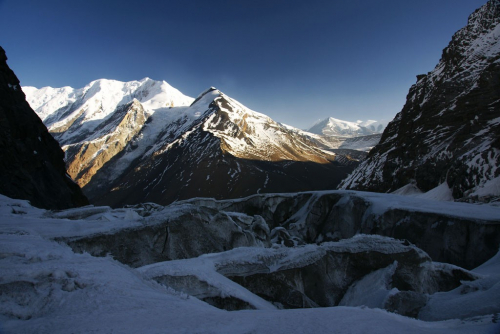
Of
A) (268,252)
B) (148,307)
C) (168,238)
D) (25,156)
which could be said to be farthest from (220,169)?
(148,307)

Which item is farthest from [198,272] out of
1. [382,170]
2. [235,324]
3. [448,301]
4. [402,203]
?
[382,170]

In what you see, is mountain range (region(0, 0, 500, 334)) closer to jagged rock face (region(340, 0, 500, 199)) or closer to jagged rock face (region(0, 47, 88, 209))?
jagged rock face (region(0, 47, 88, 209))

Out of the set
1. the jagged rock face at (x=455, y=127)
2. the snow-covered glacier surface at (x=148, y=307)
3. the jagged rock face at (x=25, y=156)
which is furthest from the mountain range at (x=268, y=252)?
the jagged rock face at (x=455, y=127)

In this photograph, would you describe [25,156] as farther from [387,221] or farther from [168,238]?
[387,221]

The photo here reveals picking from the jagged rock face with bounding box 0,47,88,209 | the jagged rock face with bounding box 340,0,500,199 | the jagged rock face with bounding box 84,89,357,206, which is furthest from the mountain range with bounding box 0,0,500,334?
the jagged rock face with bounding box 84,89,357,206

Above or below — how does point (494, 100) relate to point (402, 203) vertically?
above

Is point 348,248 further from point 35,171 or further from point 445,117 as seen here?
point 445,117
